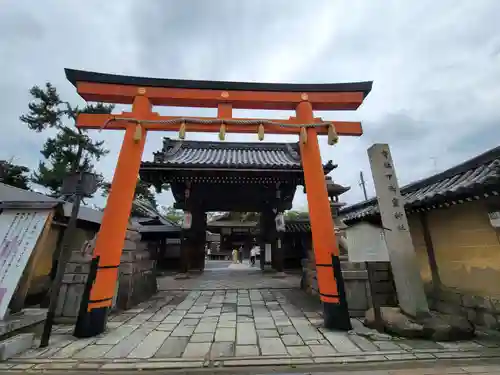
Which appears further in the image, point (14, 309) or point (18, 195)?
point (18, 195)

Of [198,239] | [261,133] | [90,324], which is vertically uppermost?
[261,133]

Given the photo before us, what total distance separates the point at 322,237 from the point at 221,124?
117 inches

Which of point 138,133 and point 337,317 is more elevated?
point 138,133

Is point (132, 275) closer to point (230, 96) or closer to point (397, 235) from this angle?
point (230, 96)

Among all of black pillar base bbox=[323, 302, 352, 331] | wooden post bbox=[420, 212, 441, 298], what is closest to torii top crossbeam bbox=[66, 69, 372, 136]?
wooden post bbox=[420, 212, 441, 298]

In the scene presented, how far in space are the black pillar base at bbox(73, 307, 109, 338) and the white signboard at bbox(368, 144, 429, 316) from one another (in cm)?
472

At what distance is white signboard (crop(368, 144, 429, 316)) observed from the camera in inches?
138

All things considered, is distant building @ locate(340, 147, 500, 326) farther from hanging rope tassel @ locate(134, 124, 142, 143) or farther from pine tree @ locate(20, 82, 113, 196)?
pine tree @ locate(20, 82, 113, 196)

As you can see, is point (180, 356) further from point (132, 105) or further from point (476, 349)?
point (132, 105)

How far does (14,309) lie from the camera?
150 inches

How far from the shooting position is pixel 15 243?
11.8 ft

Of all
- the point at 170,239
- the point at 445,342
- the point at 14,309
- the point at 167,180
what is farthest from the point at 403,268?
the point at 170,239

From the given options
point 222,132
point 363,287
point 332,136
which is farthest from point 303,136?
point 363,287

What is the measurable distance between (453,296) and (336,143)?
139 inches
